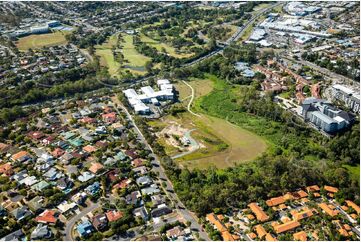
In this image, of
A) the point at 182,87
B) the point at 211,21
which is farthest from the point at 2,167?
the point at 211,21

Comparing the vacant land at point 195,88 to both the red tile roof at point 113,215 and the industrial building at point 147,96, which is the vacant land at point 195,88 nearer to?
the industrial building at point 147,96

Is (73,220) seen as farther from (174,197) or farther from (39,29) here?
(39,29)

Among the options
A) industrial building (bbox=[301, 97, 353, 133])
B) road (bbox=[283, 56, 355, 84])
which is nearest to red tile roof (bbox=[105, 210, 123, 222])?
industrial building (bbox=[301, 97, 353, 133])

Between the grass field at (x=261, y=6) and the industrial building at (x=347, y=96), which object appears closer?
the industrial building at (x=347, y=96)

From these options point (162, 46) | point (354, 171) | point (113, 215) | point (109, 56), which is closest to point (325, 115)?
point (354, 171)

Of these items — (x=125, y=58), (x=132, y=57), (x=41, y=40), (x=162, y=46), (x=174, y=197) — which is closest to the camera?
(x=174, y=197)

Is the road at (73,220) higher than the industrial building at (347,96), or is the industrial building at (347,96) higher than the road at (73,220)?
the industrial building at (347,96)

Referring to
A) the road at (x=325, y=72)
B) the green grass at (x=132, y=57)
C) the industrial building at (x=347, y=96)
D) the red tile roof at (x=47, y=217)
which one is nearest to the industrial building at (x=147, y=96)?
the green grass at (x=132, y=57)
